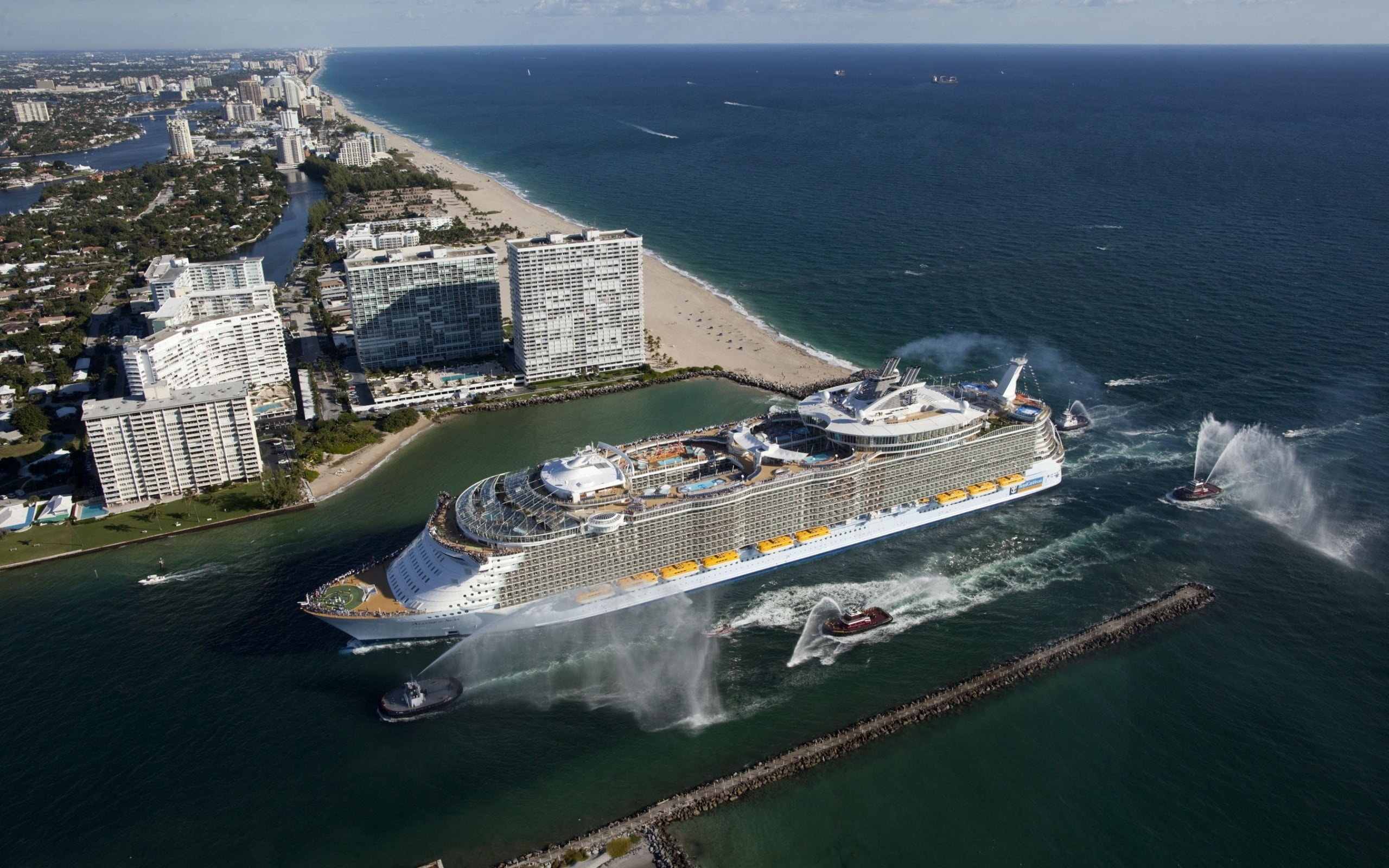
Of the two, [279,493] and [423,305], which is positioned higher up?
[423,305]

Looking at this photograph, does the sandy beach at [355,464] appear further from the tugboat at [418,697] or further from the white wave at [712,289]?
the white wave at [712,289]

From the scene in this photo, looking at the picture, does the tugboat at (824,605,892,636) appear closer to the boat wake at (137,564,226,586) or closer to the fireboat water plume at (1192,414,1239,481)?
the fireboat water plume at (1192,414,1239,481)

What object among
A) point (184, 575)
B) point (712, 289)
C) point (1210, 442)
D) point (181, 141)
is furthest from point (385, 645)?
point (181, 141)

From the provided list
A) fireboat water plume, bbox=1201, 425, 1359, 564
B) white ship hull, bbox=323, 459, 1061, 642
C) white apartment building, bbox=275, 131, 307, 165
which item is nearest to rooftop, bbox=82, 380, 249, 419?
white ship hull, bbox=323, 459, 1061, 642

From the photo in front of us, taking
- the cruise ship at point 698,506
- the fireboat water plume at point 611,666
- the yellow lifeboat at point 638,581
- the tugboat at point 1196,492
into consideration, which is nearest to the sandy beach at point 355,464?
the cruise ship at point 698,506

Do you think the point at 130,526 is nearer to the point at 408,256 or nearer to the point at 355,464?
the point at 355,464

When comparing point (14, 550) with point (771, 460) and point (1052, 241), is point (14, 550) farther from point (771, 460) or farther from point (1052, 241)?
point (1052, 241)

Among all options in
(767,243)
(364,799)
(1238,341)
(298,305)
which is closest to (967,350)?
(1238,341)
